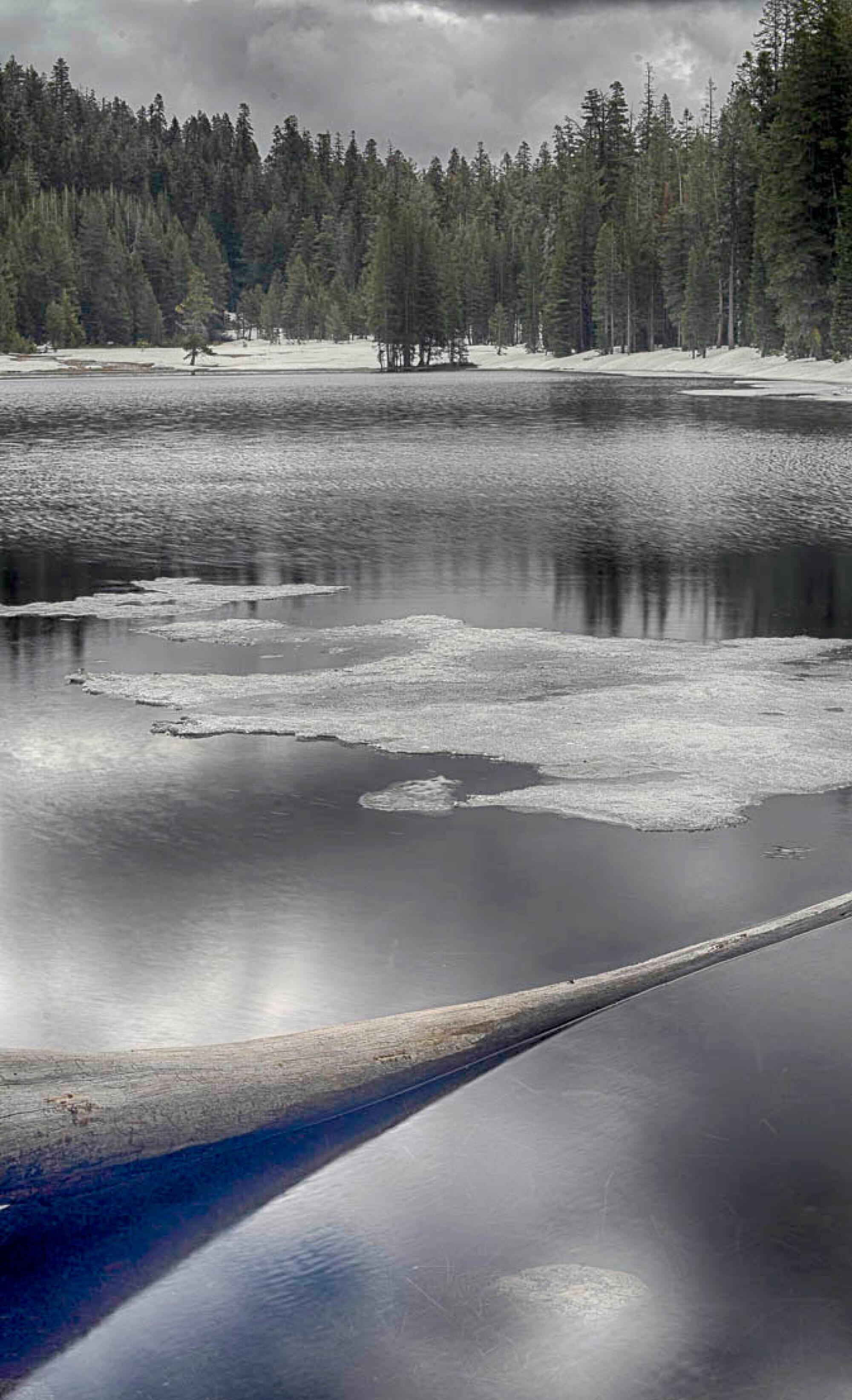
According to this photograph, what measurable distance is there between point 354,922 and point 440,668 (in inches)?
218

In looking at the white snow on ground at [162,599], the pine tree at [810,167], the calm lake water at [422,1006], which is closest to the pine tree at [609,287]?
the pine tree at [810,167]

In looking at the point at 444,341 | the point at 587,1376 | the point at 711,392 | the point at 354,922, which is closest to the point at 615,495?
the point at 354,922

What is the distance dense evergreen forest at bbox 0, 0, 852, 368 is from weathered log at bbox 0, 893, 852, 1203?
70655mm

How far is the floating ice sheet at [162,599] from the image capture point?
15969mm

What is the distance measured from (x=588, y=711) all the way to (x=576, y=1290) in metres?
7.00

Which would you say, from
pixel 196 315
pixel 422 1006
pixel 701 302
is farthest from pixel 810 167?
pixel 196 315

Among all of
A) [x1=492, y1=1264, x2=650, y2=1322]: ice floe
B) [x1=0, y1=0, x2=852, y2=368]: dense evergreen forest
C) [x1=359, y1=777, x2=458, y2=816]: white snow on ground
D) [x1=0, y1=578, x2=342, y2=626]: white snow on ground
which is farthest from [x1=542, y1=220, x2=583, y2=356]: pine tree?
[x1=492, y1=1264, x2=650, y2=1322]: ice floe

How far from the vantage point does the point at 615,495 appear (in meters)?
27.2

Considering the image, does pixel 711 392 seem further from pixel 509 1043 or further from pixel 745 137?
pixel 509 1043

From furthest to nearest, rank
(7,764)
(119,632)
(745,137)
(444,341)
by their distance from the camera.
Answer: (444,341), (745,137), (119,632), (7,764)

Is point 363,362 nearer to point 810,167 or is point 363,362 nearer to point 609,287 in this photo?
point 609,287

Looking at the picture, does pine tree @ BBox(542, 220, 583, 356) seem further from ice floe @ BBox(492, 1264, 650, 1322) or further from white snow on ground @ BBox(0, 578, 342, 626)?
ice floe @ BBox(492, 1264, 650, 1322)

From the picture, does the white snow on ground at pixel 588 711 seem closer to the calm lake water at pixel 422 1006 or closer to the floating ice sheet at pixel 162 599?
the calm lake water at pixel 422 1006

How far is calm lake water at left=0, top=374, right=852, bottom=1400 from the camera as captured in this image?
4.26 metres
